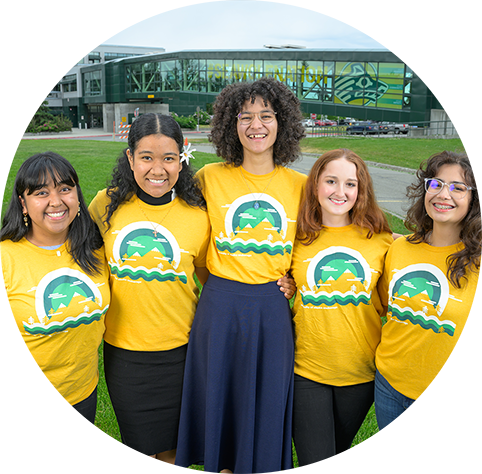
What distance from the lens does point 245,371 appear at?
278cm

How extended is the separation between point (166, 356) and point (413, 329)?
151 cm

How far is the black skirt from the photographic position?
2.80 metres

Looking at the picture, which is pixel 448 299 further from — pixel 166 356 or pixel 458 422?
pixel 166 356

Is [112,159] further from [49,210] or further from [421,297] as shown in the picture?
[421,297]

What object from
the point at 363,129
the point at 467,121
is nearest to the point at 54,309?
the point at 467,121

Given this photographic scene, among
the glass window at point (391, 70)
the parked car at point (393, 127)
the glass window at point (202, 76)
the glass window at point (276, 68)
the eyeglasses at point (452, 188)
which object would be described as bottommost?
the eyeglasses at point (452, 188)

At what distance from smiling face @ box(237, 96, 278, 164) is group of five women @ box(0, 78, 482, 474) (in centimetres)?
1

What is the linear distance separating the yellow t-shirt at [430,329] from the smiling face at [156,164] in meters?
1.42

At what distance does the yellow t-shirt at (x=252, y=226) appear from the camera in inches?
108

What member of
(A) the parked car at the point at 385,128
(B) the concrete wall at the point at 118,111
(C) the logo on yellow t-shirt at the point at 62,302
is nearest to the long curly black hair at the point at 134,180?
(C) the logo on yellow t-shirt at the point at 62,302

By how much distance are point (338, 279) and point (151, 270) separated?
112 centimetres

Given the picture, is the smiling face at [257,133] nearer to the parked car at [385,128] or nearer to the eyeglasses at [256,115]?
the eyeglasses at [256,115]

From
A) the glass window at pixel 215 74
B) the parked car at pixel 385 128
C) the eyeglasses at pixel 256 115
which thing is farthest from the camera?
the glass window at pixel 215 74

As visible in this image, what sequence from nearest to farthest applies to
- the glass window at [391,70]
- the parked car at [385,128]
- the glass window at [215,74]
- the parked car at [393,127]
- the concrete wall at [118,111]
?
the parked car at [393,127] → the glass window at [391,70] → the parked car at [385,128] → the glass window at [215,74] → the concrete wall at [118,111]
